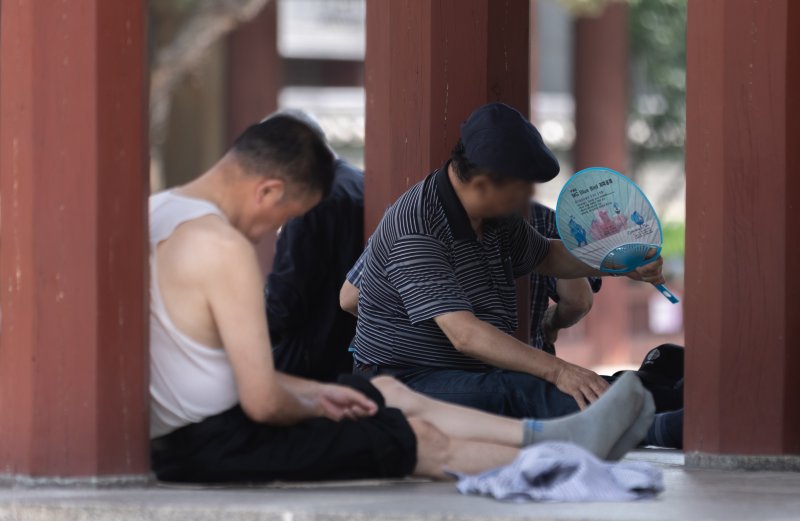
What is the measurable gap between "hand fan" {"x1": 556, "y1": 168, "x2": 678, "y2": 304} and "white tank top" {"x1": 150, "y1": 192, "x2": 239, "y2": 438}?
1.40m

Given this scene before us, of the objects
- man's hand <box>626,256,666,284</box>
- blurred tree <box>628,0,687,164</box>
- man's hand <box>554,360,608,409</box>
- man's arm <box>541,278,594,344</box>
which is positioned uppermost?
man's hand <box>626,256,666,284</box>

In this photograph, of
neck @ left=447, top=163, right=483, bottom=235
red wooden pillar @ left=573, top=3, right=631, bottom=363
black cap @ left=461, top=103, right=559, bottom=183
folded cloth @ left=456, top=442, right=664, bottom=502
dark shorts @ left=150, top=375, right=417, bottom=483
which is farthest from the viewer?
red wooden pillar @ left=573, top=3, right=631, bottom=363

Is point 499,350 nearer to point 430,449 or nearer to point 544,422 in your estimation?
point 544,422

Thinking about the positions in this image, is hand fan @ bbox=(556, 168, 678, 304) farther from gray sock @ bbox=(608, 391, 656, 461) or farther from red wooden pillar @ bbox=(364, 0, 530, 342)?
red wooden pillar @ bbox=(364, 0, 530, 342)

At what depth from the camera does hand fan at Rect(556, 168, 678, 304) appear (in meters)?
5.12

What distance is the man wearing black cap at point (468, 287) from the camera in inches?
189

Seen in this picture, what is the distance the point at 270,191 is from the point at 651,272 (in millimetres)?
1507

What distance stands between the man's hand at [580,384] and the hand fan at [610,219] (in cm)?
46

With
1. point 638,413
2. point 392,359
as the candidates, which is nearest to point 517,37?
point 392,359

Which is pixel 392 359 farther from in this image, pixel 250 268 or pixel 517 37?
pixel 517 37

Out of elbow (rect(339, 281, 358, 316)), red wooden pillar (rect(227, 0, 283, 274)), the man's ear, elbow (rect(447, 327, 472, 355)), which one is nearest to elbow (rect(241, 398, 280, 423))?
the man's ear

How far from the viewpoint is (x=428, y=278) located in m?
4.87

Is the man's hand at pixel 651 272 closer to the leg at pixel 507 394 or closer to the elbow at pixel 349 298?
the leg at pixel 507 394

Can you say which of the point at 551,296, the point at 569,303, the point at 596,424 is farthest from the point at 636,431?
the point at 551,296
